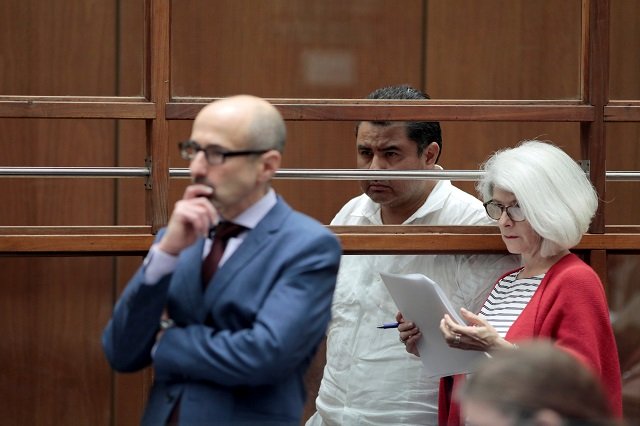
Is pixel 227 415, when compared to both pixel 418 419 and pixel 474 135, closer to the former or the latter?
pixel 418 419

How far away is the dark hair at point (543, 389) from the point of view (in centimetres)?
208

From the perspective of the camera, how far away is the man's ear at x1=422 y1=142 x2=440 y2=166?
14.2 ft

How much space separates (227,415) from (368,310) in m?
1.39

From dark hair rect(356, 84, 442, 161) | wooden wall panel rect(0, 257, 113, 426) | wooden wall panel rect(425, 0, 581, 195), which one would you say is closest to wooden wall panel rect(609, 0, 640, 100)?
wooden wall panel rect(425, 0, 581, 195)

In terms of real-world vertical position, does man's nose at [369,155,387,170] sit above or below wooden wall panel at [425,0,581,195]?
below

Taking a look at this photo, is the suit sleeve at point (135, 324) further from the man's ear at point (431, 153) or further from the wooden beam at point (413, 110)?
the man's ear at point (431, 153)

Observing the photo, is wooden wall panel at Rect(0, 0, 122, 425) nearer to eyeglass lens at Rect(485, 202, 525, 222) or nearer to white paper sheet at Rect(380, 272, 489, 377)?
white paper sheet at Rect(380, 272, 489, 377)

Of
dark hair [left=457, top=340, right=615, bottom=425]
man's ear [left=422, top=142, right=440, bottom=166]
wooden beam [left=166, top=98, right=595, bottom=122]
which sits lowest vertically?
dark hair [left=457, top=340, right=615, bottom=425]

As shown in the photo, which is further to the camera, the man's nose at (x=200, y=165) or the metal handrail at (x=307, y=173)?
the metal handrail at (x=307, y=173)

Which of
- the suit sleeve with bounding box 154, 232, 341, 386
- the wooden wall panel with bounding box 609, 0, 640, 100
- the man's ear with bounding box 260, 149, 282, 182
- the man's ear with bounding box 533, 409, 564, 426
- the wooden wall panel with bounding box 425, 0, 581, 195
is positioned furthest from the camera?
the wooden wall panel with bounding box 425, 0, 581, 195

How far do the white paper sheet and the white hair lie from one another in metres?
0.36

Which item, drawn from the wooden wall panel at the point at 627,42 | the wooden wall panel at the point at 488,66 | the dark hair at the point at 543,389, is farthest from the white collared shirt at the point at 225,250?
the wooden wall panel at the point at 627,42

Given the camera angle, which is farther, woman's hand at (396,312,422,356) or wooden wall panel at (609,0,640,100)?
wooden wall panel at (609,0,640,100)

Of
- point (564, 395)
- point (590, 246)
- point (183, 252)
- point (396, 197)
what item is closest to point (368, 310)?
point (396, 197)
